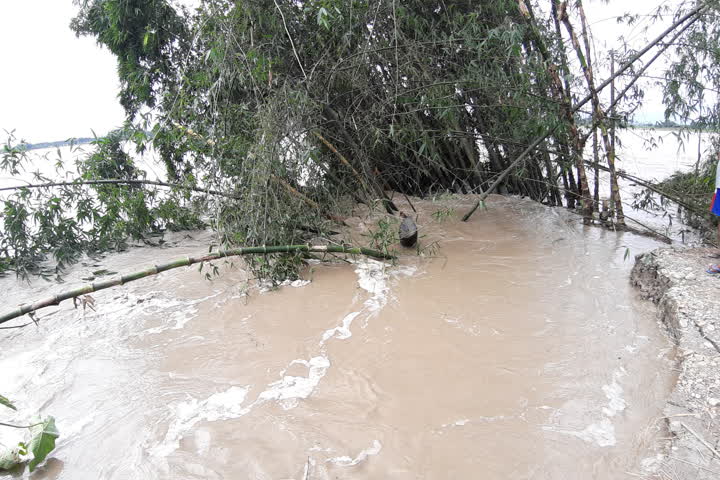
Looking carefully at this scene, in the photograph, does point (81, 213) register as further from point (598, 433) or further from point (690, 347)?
point (690, 347)

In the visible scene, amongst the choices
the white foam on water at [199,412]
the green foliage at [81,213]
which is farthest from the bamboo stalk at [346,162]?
the white foam on water at [199,412]

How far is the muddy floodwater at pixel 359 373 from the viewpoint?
6.07ft

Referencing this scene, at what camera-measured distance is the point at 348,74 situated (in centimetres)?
363

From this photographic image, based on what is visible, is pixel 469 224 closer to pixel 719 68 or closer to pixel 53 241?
pixel 719 68

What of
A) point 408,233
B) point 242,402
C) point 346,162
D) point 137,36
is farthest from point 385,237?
point 137,36

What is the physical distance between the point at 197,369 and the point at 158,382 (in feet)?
0.64

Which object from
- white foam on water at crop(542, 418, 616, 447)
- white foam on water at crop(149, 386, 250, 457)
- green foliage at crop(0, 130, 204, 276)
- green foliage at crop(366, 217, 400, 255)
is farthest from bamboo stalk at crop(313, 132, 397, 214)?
white foam on water at crop(542, 418, 616, 447)

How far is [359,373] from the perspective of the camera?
7.91 feet

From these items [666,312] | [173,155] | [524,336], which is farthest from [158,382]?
[173,155]

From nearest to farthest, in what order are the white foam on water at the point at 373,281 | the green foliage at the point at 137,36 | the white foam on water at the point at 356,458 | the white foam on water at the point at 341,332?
the white foam on water at the point at 356,458
the white foam on water at the point at 341,332
the white foam on water at the point at 373,281
the green foliage at the point at 137,36

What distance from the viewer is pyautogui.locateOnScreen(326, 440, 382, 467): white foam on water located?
182cm

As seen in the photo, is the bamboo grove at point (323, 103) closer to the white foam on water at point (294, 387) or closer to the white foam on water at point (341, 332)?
the white foam on water at point (341, 332)

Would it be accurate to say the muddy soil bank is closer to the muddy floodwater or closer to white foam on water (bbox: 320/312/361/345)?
the muddy floodwater

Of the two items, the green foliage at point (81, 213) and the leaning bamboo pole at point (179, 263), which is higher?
the green foliage at point (81, 213)
